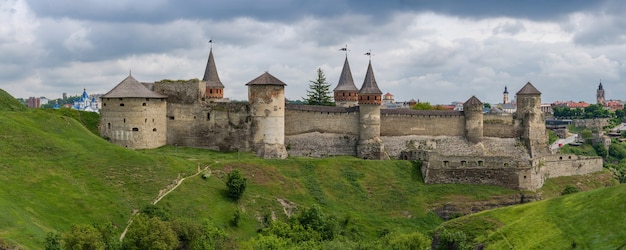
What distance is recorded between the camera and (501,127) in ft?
264

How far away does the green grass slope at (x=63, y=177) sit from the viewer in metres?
48.3

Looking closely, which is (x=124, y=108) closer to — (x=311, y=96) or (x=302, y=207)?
(x=302, y=207)

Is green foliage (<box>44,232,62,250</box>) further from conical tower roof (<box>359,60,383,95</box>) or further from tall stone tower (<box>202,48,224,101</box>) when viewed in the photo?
conical tower roof (<box>359,60,383,95</box>)

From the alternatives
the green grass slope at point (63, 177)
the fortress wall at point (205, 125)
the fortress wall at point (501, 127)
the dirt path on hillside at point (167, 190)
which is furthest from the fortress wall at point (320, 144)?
the fortress wall at point (501, 127)

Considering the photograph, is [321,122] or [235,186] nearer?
[235,186]

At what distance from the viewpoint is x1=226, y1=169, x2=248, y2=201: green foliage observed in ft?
197

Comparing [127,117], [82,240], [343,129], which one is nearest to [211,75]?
[127,117]

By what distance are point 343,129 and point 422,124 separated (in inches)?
351

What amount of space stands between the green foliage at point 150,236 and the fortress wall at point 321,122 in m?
29.4

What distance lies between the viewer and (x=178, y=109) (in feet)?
242

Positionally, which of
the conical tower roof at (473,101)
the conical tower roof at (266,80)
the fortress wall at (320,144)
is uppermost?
the conical tower roof at (266,80)

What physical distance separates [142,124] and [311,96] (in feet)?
115

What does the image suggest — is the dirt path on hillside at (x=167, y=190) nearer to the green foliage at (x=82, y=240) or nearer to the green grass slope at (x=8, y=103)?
the green foliage at (x=82, y=240)

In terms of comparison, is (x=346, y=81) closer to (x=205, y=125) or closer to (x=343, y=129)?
(x=343, y=129)
